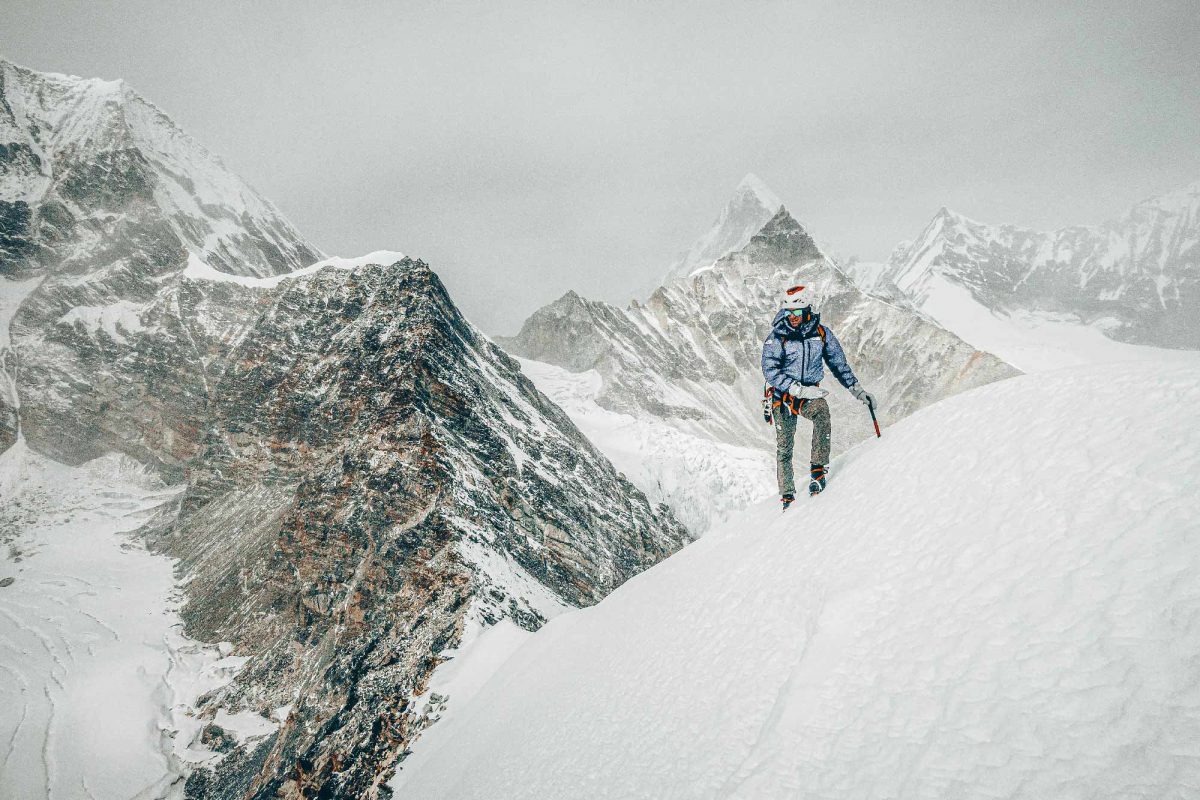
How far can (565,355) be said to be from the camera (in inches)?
4456

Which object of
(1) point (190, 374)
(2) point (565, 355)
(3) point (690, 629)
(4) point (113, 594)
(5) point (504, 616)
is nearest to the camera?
(3) point (690, 629)

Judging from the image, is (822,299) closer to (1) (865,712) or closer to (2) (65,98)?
(1) (865,712)

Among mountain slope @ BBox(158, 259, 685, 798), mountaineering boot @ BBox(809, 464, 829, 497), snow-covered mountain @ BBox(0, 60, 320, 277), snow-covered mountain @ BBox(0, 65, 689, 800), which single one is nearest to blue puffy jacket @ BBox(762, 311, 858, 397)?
mountaineering boot @ BBox(809, 464, 829, 497)

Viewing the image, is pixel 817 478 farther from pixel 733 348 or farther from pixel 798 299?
pixel 733 348

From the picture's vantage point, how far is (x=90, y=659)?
3925cm

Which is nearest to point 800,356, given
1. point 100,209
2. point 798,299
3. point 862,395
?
point 798,299

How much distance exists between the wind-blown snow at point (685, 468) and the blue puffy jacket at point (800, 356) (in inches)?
2031

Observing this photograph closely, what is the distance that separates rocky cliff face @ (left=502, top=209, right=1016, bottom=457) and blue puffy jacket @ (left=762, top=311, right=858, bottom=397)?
82.6 metres

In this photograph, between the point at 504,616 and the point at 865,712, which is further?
the point at 504,616

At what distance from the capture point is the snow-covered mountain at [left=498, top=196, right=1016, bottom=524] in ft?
328

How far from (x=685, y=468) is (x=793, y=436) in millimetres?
58309

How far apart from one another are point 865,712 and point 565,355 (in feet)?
363

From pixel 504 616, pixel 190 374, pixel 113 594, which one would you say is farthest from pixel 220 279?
pixel 504 616

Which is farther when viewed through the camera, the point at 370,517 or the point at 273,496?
the point at 273,496
